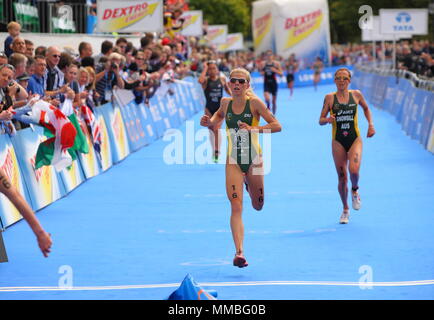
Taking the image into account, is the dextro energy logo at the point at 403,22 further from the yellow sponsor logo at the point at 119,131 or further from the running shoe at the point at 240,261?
the running shoe at the point at 240,261

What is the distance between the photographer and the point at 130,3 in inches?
1021

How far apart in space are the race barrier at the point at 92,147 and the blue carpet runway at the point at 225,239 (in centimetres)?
25

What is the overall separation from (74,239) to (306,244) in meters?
2.92

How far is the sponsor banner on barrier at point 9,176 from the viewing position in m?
12.6

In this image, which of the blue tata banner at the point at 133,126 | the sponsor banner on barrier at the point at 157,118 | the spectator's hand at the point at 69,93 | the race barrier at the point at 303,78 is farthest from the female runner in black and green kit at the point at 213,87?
the race barrier at the point at 303,78

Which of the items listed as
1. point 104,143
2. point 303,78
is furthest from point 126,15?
point 303,78

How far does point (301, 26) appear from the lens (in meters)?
67.8

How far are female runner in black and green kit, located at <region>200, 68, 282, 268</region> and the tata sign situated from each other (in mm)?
28724

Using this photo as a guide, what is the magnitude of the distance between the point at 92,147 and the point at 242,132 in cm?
782

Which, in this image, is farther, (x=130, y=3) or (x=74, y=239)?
(x=130, y=3)

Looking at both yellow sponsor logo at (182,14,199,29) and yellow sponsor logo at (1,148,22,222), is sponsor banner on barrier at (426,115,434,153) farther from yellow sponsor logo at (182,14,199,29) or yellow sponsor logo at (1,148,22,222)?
yellow sponsor logo at (182,14,199,29)

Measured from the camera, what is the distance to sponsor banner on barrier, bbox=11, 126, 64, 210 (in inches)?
539

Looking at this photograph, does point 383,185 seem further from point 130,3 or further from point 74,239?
point 130,3
